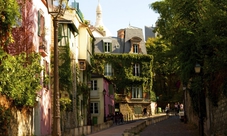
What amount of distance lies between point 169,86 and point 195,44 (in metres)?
52.7

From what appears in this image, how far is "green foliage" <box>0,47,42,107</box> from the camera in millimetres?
16016

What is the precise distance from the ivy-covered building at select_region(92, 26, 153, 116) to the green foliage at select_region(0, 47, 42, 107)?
4269cm

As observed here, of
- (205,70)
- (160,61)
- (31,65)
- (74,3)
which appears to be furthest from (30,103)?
(160,61)

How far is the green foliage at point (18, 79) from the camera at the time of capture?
16.0 meters

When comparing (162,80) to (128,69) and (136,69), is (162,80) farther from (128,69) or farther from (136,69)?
(128,69)

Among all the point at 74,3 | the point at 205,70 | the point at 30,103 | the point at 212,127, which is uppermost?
the point at 74,3

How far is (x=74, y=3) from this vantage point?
115ft

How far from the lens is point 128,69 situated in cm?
6366

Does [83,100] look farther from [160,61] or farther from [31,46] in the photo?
[160,61]

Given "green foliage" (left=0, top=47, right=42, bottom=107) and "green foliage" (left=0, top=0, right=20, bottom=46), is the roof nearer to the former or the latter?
"green foliage" (left=0, top=47, right=42, bottom=107)

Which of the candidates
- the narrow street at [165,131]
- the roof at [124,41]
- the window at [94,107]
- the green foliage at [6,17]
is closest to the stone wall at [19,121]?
the green foliage at [6,17]

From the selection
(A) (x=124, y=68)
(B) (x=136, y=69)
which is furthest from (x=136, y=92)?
(A) (x=124, y=68)

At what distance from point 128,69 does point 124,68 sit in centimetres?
67

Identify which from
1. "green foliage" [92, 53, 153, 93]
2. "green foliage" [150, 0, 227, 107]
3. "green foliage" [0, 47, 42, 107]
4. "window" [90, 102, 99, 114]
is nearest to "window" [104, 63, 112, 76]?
"green foliage" [92, 53, 153, 93]
